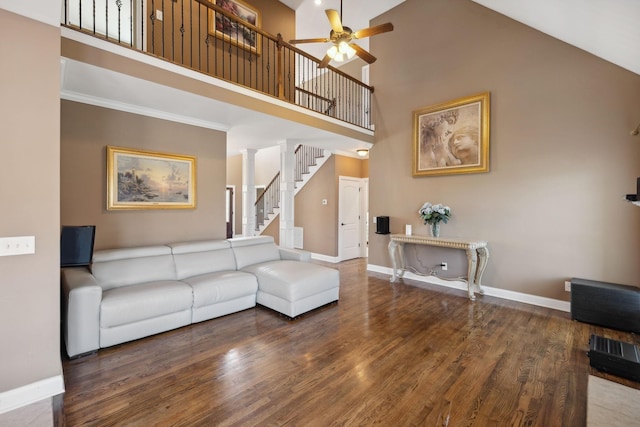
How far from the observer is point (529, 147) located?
157 inches

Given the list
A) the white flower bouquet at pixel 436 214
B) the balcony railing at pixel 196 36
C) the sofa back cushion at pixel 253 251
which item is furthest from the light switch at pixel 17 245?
the white flower bouquet at pixel 436 214

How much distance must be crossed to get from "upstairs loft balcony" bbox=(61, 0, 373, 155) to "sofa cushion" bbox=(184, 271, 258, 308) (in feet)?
6.93

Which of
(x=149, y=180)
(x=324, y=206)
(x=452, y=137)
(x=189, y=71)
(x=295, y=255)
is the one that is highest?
(x=189, y=71)

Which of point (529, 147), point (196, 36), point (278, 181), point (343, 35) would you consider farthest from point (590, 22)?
point (278, 181)

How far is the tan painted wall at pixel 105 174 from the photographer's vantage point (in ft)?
11.1

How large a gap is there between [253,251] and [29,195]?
8.70 ft

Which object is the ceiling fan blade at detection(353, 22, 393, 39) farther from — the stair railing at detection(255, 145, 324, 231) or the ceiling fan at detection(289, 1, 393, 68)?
the stair railing at detection(255, 145, 324, 231)

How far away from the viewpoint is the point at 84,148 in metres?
3.46

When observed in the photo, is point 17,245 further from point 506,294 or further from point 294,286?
point 506,294

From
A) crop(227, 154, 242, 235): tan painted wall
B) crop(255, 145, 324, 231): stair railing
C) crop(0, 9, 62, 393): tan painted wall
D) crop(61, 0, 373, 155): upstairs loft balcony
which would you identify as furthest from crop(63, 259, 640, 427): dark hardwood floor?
crop(227, 154, 242, 235): tan painted wall

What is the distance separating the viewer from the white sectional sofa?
8.25 feet

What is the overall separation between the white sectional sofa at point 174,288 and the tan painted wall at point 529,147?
8.33ft

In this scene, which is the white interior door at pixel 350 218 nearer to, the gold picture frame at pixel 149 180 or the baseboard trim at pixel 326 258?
the baseboard trim at pixel 326 258

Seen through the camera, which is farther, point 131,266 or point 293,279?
point 293,279
